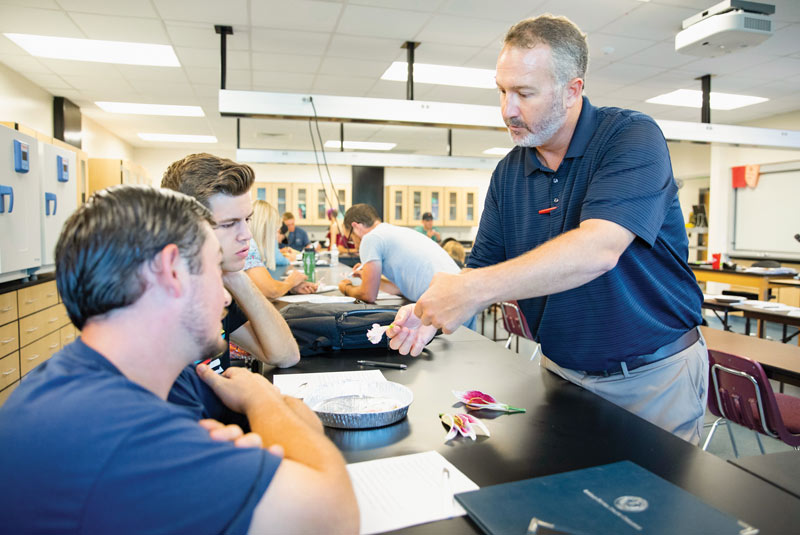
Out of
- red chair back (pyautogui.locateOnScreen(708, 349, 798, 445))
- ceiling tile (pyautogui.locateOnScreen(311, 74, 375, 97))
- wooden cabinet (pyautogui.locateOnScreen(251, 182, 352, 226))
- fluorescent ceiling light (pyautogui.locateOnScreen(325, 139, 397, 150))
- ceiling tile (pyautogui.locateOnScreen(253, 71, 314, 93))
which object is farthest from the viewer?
wooden cabinet (pyautogui.locateOnScreen(251, 182, 352, 226))

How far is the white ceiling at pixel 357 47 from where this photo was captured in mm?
3592

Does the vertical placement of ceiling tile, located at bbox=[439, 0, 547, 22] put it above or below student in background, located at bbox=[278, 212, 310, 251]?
above

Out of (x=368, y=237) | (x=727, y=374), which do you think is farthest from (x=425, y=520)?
(x=368, y=237)

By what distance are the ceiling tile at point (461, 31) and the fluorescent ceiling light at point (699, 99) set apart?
2866 millimetres

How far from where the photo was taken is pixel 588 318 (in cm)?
132

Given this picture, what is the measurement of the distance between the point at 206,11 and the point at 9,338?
2.54m

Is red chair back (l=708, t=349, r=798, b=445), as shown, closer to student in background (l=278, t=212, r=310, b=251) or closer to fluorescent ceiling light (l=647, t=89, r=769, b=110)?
fluorescent ceiling light (l=647, t=89, r=769, b=110)

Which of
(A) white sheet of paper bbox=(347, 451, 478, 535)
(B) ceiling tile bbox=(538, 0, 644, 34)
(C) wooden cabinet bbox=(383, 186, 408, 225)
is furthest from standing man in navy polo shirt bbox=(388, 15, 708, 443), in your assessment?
(C) wooden cabinet bbox=(383, 186, 408, 225)

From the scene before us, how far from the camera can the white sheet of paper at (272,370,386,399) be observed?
1270 mm

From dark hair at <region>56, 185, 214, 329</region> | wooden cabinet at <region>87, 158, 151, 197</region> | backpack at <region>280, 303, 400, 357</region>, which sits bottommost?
backpack at <region>280, 303, 400, 357</region>

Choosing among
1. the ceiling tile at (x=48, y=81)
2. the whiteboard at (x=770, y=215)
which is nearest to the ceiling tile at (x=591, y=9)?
the ceiling tile at (x=48, y=81)

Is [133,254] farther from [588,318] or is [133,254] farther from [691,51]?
[691,51]

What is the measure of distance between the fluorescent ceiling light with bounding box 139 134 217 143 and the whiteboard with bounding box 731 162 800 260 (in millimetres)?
8621

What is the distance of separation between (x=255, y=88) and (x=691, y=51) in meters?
4.32
